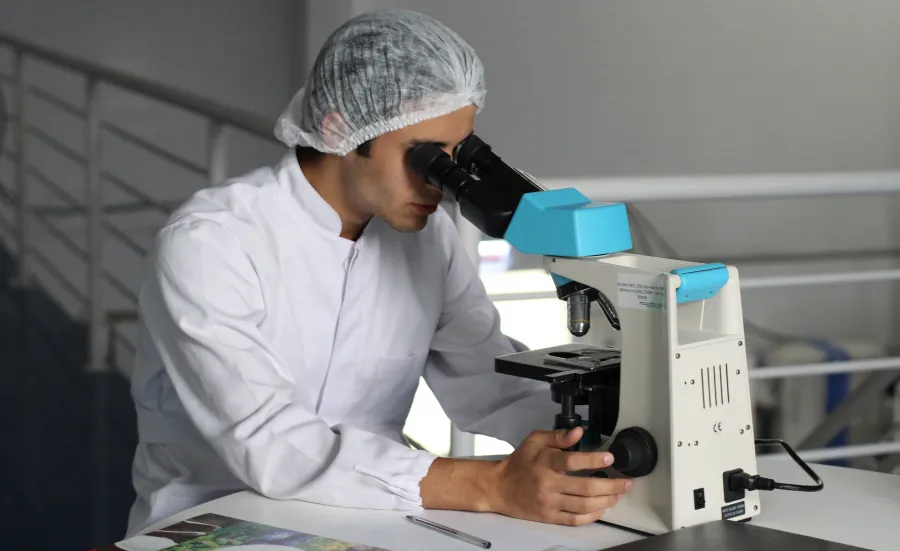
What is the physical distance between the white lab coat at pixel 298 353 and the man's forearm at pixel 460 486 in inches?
0.7

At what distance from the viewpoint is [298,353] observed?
1.48 metres

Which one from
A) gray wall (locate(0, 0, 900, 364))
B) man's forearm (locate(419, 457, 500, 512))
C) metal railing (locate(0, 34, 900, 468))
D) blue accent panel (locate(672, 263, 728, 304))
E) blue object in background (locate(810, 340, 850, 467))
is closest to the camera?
blue accent panel (locate(672, 263, 728, 304))

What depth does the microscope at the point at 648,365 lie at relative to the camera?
1104mm

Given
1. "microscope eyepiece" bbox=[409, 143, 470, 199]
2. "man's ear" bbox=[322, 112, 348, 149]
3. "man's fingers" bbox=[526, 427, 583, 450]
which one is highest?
"man's ear" bbox=[322, 112, 348, 149]

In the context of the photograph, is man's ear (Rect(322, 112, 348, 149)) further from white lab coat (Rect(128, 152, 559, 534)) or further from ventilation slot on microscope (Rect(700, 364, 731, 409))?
ventilation slot on microscope (Rect(700, 364, 731, 409))

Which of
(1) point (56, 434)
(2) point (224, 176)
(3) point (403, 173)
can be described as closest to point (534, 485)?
(3) point (403, 173)

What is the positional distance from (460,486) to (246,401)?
28 cm

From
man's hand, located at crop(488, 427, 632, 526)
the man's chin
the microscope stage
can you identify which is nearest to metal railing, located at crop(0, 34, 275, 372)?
the man's chin

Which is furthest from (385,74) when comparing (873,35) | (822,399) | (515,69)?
(515,69)

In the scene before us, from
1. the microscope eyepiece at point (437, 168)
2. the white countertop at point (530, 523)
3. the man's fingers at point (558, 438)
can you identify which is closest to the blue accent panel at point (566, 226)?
the microscope eyepiece at point (437, 168)

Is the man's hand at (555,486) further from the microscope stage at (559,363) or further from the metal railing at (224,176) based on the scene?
the metal railing at (224,176)

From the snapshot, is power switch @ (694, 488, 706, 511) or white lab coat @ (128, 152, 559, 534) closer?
power switch @ (694, 488, 706, 511)

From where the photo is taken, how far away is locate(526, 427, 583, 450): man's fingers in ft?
3.86

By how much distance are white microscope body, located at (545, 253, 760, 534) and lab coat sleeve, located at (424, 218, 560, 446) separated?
38cm
